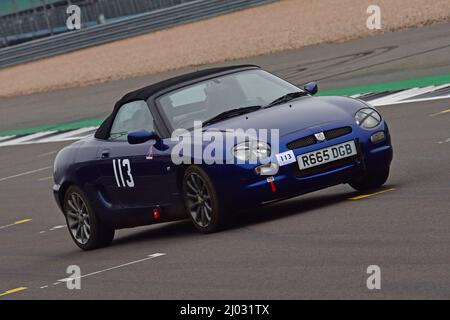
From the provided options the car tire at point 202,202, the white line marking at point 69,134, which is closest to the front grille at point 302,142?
the car tire at point 202,202

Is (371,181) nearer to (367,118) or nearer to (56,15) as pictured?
(367,118)

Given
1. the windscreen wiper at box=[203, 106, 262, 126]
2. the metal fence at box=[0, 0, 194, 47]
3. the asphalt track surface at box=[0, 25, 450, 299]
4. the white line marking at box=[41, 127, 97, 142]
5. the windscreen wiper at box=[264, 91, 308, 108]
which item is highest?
the metal fence at box=[0, 0, 194, 47]

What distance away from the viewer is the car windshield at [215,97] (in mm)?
10844

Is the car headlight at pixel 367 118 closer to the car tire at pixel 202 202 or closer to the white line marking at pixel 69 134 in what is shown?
the car tire at pixel 202 202

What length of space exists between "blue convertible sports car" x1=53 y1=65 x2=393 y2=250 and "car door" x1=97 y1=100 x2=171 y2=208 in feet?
0.04

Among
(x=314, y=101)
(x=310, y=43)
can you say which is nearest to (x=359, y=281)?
(x=314, y=101)

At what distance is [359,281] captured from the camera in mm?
7281

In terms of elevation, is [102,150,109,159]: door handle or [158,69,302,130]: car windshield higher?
[158,69,302,130]: car windshield

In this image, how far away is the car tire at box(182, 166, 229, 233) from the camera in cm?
1000

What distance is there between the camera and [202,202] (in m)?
10.2

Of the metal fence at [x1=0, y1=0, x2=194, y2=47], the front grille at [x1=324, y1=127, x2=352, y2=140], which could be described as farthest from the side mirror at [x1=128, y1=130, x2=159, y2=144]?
the metal fence at [x1=0, y1=0, x2=194, y2=47]

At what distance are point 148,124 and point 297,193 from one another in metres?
1.67

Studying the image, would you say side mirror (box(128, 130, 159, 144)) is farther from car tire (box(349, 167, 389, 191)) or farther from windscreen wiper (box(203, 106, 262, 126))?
car tire (box(349, 167, 389, 191))
